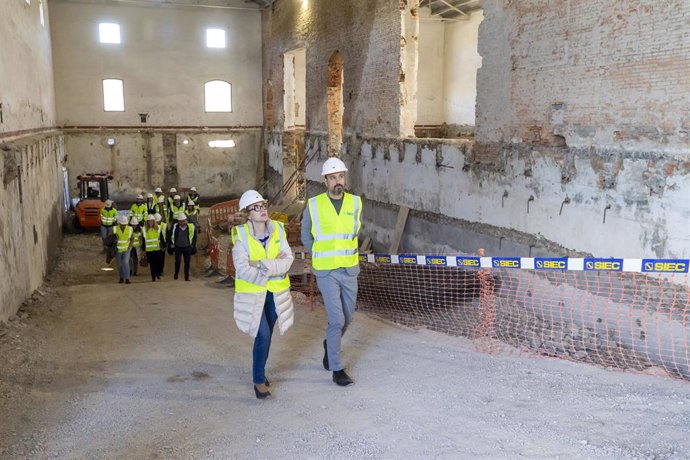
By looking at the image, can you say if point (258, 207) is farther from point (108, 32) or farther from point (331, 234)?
point (108, 32)

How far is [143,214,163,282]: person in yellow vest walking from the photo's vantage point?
13.0 meters

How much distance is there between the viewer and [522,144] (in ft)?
32.2

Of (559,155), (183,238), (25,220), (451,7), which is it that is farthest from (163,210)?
(451,7)

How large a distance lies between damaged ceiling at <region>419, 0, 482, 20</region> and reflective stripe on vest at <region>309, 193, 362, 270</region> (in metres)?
17.4

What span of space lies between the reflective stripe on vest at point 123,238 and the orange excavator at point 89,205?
775 cm

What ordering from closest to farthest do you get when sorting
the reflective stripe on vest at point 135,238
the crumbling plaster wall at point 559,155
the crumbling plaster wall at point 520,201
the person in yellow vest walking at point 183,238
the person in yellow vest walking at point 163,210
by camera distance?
the crumbling plaster wall at point 559,155
the crumbling plaster wall at point 520,201
the person in yellow vest walking at point 183,238
the reflective stripe on vest at point 135,238
the person in yellow vest walking at point 163,210

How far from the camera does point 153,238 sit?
43.1ft

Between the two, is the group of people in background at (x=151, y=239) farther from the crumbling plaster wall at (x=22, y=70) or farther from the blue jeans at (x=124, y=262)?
the crumbling plaster wall at (x=22, y=70)

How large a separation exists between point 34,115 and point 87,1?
10.8 metres

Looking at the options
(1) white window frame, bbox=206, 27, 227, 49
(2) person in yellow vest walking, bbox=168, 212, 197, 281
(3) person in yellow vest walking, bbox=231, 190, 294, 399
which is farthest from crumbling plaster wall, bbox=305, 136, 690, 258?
(1) white window frame, bbox=206, 27, 227, 49

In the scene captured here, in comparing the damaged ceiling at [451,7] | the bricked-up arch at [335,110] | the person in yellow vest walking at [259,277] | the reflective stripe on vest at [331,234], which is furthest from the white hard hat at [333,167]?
the damaged ceiling at [451,7]

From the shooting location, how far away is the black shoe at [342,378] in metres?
5.34

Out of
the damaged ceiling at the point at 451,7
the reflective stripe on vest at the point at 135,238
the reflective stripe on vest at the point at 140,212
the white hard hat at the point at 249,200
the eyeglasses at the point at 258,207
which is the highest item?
the damaged ceiling at the point at 451,7

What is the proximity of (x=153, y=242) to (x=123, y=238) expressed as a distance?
0.63 m
